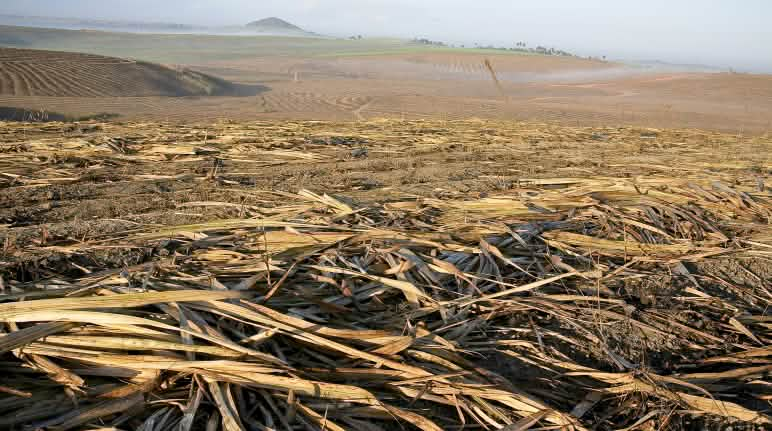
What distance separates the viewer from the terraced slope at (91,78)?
12.6 m

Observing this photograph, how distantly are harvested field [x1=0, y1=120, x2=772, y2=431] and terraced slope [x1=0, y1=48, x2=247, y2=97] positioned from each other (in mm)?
11377

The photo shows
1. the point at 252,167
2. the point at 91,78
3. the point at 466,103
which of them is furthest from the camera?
the point at 466,103

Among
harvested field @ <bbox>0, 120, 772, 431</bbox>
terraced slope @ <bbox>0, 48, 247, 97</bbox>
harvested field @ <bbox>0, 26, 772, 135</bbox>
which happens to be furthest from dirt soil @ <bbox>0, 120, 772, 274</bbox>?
terraced slope @ <bbox>0, 48, 247, 97</bbox>

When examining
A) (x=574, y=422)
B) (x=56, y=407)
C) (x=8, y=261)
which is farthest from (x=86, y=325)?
(x=574, y=422)

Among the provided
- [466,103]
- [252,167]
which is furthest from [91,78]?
[252,167]

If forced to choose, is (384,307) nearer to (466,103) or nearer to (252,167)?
(252,167)

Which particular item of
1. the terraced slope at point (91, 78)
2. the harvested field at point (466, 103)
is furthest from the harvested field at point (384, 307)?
the terraced slope at point (91, 78)

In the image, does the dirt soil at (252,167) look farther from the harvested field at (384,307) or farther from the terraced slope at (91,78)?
the terraced slope at (91,78)

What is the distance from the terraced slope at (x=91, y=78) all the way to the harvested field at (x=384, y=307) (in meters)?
11.4

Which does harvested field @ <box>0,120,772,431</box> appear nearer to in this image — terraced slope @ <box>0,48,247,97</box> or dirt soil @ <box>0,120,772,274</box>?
dirt soil @ <box>0,120,772,274</box>

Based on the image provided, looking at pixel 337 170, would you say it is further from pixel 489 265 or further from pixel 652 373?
pixel 652 373

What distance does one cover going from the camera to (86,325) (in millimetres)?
1395

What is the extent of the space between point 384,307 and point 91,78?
51.9 feet

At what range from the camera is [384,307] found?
172cm
